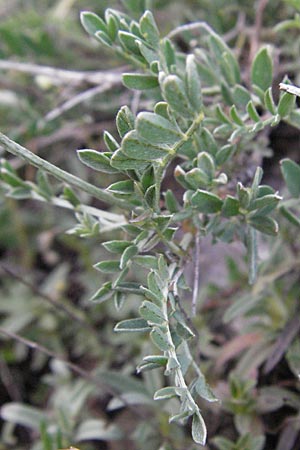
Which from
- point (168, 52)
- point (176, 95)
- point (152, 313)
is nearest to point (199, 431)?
point (152, 313)

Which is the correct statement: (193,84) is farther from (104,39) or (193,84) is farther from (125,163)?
(104,39)

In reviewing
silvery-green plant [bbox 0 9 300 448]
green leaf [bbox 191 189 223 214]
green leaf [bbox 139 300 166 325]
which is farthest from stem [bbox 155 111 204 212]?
green leaf [bbox 139 300 166 325]

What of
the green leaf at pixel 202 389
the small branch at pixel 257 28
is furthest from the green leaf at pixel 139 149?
the small branch at pixel 257 28

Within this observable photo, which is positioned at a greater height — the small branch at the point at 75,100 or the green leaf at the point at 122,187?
the green leaf at the point at 122,187

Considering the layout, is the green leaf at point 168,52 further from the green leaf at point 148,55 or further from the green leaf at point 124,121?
the green leaf at point 124,121

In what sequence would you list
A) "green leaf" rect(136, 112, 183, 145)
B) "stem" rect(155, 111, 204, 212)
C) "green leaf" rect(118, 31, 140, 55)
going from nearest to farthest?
"green leaf" rect(136, 112, 183, 145), "stem" rect(155, 111, 204, 212), "green leaf" rect(118, 31, 140, 55)

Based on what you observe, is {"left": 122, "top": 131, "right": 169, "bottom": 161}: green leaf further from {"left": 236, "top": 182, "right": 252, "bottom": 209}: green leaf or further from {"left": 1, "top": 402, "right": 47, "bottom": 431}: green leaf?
{"left": 1, "top": 402, "right": 47, "bottom": 431}: green leaf
